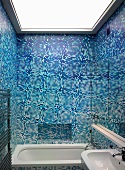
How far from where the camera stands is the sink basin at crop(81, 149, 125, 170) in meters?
1.98

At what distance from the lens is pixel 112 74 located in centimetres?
290

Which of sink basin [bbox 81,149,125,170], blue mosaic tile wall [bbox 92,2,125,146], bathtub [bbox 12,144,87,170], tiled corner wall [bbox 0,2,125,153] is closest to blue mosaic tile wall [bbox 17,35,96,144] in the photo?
tiled corner wall [bbox 0,2,125,153]

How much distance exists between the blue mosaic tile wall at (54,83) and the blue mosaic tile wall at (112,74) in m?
0.26

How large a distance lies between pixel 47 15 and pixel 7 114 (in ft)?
5.07

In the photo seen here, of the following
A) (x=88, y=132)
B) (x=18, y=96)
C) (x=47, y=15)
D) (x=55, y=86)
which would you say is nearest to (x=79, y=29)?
(x=47, y=15)

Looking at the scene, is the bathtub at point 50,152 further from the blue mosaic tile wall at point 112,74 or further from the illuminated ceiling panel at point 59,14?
the illuminated ceiling panel at point 59,14

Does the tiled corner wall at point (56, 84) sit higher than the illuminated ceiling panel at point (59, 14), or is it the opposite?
the illuminated ceiling panel at point (59, 14)

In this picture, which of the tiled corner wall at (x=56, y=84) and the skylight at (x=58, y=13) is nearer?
the skylight at (x=58, y=13)

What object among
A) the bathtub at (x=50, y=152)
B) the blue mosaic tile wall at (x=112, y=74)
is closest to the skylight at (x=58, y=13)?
the blue mosaic tile wall at (x=112, y=74)

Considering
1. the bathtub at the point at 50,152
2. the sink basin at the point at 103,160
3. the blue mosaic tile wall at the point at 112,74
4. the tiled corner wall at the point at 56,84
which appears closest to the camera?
the sink basin at the point at 103,160

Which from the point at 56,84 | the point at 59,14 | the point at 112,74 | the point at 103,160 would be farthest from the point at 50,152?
the point at 59,14

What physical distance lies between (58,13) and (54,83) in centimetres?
127

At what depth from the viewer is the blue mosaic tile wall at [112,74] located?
2566 mm

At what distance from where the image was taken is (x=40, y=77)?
12.2ft
